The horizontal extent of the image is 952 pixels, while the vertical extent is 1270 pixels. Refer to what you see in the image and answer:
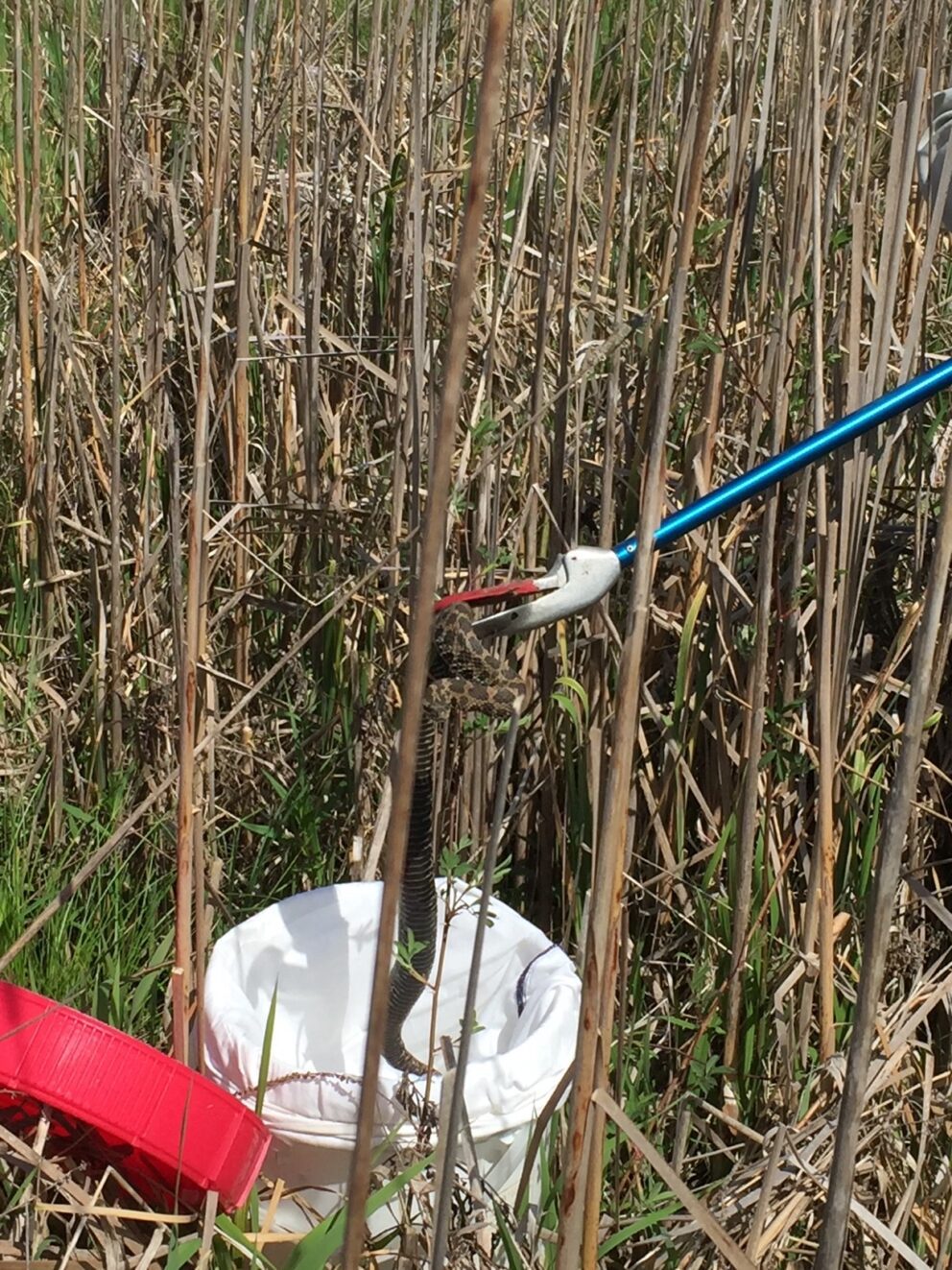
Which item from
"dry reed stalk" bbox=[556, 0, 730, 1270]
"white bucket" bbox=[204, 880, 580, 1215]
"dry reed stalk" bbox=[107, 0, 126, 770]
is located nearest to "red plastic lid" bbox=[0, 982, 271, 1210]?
"white bucket" bbox=[204, 880, 580, 1215]

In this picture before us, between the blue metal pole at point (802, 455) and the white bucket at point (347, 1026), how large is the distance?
0.39m

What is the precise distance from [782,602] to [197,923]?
30.3 inches

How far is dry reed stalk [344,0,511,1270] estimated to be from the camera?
0.45 metres

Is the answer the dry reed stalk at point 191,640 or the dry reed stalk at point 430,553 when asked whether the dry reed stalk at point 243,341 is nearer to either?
the dry reed stalk at point 191,640

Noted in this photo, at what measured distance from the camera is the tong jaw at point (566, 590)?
3.35 feet

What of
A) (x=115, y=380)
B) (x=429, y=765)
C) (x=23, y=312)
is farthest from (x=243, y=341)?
(x=429, y=765)

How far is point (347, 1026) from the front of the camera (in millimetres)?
1501

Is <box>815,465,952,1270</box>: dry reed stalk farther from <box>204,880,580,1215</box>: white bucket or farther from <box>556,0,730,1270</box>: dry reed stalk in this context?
<box>204,880,580,1215</box>: white bucket

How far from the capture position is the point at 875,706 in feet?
5.18

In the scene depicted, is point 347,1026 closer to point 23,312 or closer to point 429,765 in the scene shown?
point 429,765

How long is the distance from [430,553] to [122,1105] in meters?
0.71

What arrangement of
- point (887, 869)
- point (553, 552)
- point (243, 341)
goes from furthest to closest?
point (553, 552)
point (243, 341)
point (887, 869)

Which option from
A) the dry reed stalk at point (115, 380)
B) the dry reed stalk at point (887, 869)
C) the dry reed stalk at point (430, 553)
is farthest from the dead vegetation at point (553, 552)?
the dry reed stalk at point (430, 553)

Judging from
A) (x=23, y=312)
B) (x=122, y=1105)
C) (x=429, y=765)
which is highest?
(x=23, y=312)
